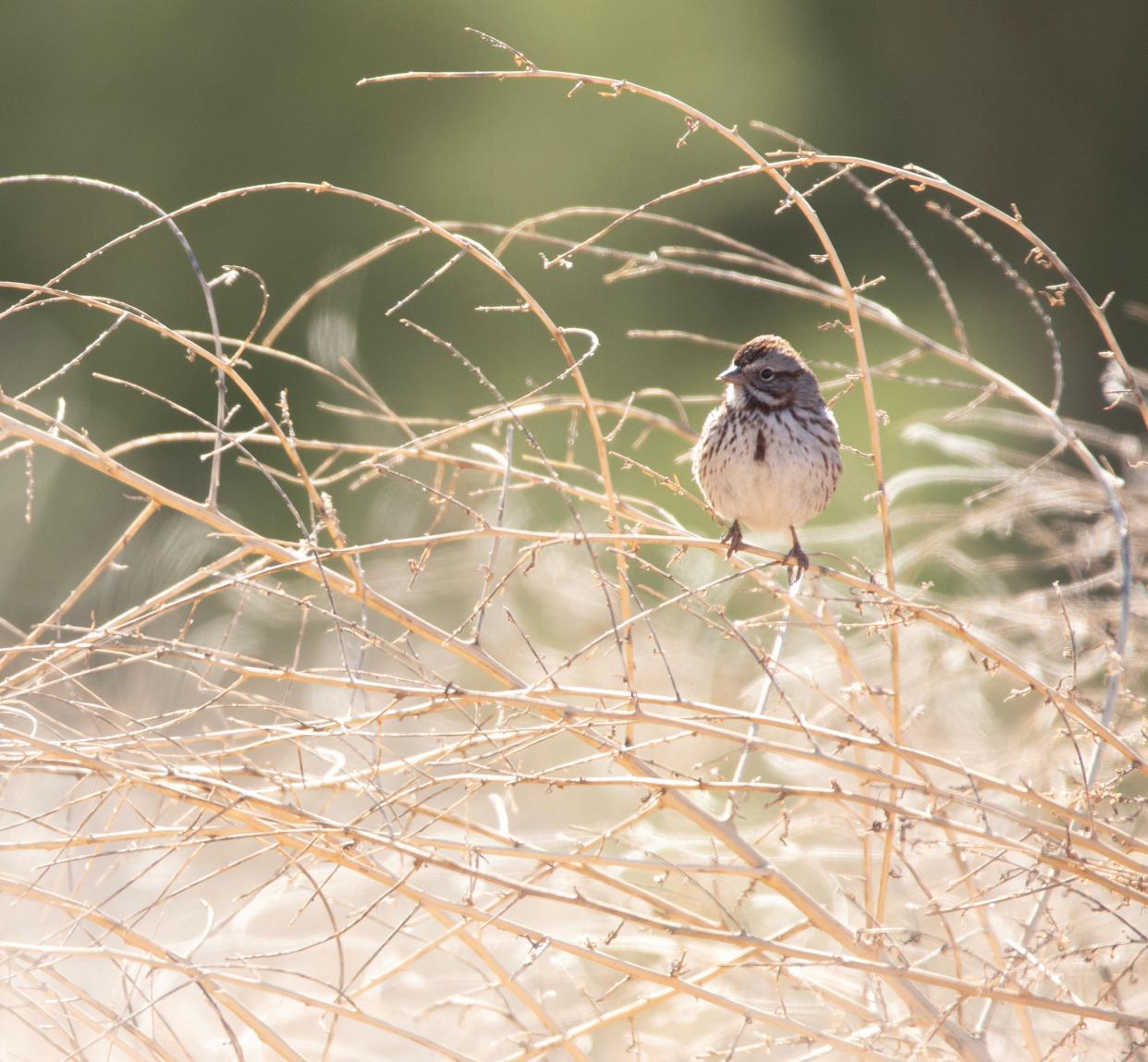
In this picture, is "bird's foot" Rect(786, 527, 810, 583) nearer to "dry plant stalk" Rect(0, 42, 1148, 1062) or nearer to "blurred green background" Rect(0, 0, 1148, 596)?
"dry plant stalk" Rect(0, 42, 1148, 1062)

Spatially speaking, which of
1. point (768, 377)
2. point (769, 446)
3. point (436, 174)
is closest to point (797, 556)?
point (769, 446)

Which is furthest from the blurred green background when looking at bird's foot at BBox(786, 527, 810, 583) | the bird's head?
bird's foot at BBox(786, 527, 810, 583)

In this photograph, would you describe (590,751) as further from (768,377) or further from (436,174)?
(436,174)

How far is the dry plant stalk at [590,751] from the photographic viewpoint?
214 centimetres

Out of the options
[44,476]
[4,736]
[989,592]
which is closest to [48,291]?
[4,736]

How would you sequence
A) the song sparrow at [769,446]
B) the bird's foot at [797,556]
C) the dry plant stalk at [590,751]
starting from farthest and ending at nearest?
the song sparrow at [769,446]
the bird's foot at [797,556]
the dry plant stalk at [590,751]

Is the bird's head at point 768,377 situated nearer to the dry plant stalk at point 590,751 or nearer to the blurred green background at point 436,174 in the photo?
the dry plant stalk at point 590,751

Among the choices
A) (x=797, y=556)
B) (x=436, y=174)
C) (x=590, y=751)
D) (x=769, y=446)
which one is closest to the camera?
(x=797, y=556)

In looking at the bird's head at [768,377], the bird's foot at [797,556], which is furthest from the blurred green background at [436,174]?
the bird's foot at [797,556]

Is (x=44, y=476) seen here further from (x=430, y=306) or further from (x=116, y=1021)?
(x=116, y=1021)

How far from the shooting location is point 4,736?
225cm

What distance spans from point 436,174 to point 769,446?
304 inches

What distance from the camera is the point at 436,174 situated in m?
11.1

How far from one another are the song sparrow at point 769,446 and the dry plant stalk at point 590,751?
0.71 ft
